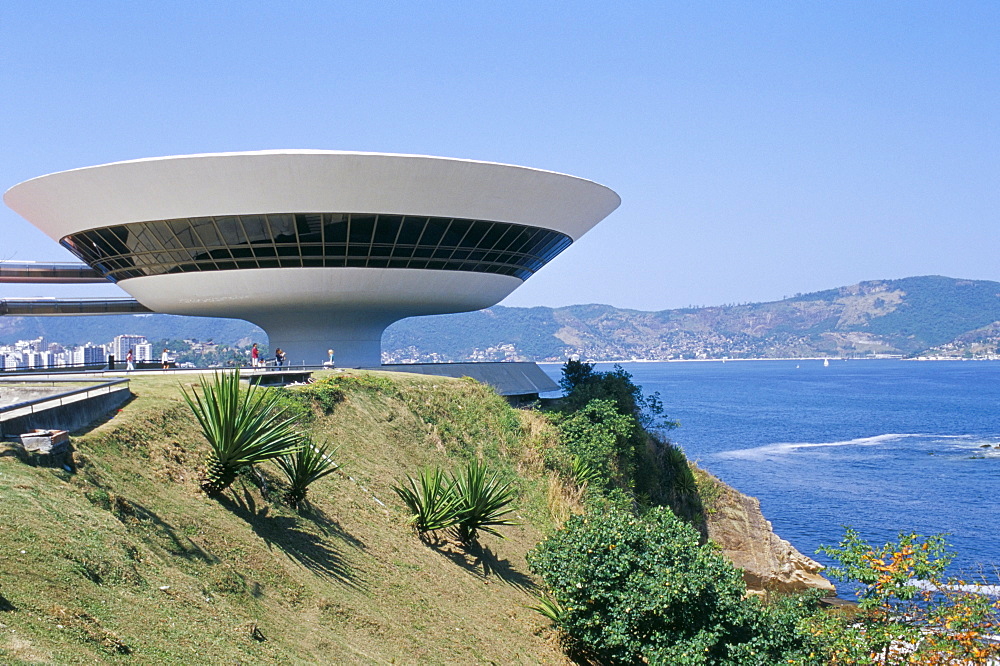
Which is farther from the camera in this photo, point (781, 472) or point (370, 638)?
point (781, 472)

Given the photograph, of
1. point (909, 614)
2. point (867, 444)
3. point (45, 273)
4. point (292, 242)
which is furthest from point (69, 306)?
point (867, 444)

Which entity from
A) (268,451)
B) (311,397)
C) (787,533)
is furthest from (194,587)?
(787,533)

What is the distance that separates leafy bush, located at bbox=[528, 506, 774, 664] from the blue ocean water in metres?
3.88

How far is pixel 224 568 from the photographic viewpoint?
11.8 m

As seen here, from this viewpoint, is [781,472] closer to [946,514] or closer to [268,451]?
[946,514]

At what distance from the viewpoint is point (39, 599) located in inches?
327

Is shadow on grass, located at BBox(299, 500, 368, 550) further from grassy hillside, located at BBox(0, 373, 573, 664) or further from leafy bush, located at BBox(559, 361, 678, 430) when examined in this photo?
leafy bush, located at BBox(559, 361, 678, 430)

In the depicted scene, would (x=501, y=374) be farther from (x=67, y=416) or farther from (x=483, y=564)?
(x=67, y=416)

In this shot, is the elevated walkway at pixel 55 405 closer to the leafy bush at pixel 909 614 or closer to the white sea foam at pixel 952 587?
the leafy bush at pixel 909 614

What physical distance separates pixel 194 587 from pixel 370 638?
2668mm

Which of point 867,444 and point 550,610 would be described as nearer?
point 550,610

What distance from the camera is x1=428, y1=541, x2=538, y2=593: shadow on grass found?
1708 cm

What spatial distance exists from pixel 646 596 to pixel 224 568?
6.17m

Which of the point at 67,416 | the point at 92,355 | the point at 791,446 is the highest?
the point at 92,355
